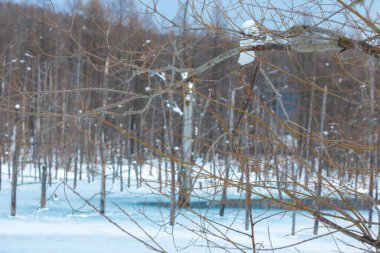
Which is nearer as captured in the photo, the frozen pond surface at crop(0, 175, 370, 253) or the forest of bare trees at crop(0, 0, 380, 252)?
the forest of bare trees at crop(0, 0, 380, 252)

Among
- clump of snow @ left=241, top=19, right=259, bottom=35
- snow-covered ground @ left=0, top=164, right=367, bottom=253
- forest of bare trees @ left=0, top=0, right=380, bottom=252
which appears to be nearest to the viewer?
forest of bare trees @ left=0, top=0, right=380, bottom=252

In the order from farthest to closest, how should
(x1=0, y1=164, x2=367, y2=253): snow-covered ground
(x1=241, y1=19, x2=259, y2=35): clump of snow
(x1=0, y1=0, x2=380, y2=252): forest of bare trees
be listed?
1. (x1=0, y1=164, x2=367, y2=253): snow-covered ground
2. (x1=241, y1=19, x2=259, y2=35): clump of snow
3. (x1=0, y1=0, x2=380, y2=252): forest of bare trees

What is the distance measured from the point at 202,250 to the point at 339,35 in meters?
8.44

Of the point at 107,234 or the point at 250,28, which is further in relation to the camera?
the point at 107,234

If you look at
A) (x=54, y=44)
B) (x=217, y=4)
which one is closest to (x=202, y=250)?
(x=217, y=4)

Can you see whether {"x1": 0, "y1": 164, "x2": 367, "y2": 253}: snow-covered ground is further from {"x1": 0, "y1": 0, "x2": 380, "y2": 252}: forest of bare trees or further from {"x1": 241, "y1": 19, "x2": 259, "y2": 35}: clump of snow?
{"x1": 241, "y1": 19, "x2": 259, "y2": 35}: clump of snow

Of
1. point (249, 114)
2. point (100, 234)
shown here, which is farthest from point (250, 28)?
point (100, 234)

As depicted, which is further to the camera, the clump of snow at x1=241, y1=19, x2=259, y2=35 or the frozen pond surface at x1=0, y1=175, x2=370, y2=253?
the frozen pond surface at x1=0, y1=175, x2=370, y2=253

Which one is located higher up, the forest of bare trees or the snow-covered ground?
the forest of bare trees

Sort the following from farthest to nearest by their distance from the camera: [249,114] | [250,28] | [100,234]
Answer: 1. [100,234]
2. [250,28]
3. [249,114]

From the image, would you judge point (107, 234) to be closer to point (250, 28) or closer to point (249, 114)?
point (250, 28)

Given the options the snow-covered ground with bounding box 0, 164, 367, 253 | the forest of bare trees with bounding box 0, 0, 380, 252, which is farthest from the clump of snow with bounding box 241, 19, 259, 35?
the snow-covered ground with bounding box 0, 164, 367, 253

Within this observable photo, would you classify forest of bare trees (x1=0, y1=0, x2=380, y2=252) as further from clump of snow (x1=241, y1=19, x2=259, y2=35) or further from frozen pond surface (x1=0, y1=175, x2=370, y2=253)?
frozen pond surface (x1=0, y1=175, x2=370, y2=253)

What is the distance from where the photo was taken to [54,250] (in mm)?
9664
